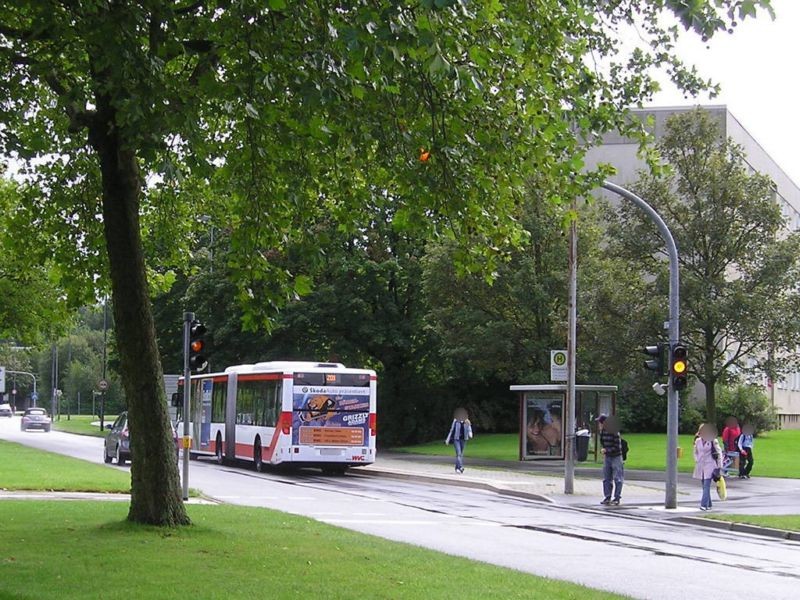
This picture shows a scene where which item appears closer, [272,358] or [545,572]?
[545,572]

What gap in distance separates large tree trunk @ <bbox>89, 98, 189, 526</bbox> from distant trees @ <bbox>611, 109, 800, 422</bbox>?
2078cm

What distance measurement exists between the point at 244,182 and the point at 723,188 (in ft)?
75.0

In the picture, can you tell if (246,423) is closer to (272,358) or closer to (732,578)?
(272,358)

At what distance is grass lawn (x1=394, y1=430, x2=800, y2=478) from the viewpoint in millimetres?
34325

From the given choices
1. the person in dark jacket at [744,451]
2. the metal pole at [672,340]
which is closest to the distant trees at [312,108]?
the metal pole at [672,340]

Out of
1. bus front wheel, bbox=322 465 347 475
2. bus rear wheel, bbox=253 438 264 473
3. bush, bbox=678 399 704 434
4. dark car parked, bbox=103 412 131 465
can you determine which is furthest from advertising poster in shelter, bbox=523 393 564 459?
bush, bbox=678 399 704 434

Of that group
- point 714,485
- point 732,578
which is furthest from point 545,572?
point 714,485

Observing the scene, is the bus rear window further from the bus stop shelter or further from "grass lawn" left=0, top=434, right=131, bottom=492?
the bus stop shelter

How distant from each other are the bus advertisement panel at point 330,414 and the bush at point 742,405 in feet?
77.4

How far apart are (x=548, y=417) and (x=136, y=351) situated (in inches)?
906

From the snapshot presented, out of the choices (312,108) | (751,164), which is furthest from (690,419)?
(312,108)

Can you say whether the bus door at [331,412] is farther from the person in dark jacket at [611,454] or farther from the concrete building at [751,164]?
the concrete building at [751,164]

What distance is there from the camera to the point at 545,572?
11766 mm

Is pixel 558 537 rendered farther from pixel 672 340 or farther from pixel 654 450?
pixel 654 450
